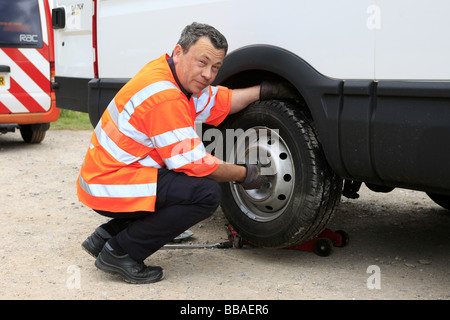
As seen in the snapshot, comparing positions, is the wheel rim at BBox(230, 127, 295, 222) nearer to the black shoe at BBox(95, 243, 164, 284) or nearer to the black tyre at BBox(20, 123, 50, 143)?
the black shoe at BBox(95, 243, 164, 284)

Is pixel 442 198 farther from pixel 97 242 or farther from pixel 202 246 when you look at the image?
pixel 97 242

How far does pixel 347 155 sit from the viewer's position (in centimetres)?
266

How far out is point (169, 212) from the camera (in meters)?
2.85

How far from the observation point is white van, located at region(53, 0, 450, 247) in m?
2.35

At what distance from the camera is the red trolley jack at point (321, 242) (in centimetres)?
326

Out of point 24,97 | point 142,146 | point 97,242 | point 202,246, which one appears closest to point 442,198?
point 202,246

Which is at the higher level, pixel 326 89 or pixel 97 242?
pixel 326 89

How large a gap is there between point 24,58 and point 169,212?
494cm

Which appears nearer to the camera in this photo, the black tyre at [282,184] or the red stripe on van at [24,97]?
the black tyre at [282,184]

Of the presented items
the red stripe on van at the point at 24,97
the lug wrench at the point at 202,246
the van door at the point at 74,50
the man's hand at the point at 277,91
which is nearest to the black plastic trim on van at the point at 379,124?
the man's hand at the point at 277,91

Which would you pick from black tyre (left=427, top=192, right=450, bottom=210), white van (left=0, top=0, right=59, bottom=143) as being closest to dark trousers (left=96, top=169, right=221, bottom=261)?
black tyre (left=427, top=192, right=450, bottom=210)

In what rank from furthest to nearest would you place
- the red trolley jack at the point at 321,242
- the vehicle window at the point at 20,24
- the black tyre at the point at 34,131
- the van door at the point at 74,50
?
the black tyre at the point at 34,131 < the vehicle window at the point at 20,24 < the van door at the point at 74,50 < the red trolley jack at the point at 321,242

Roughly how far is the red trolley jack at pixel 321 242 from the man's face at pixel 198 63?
906 millimetres

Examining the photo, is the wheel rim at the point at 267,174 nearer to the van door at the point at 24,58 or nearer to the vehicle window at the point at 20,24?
the van door at the point at 24,58
